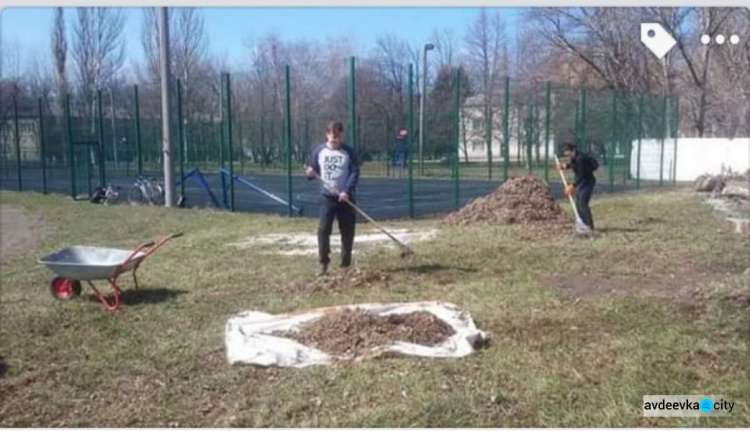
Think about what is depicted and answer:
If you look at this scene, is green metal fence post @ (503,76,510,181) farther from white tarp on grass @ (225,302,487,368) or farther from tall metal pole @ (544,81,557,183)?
white tarp on grass @ (225,302,487,368)

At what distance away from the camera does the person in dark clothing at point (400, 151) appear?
19.5 meters

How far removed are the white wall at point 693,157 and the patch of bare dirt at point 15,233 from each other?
17628 mm

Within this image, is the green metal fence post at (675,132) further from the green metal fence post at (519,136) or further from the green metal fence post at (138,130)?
the green metal fence post at (138,130)

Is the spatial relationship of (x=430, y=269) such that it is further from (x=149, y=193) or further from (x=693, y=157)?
(x=693, y=157)

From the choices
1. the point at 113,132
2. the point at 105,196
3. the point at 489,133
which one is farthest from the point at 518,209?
the point at 113,132

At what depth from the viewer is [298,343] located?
15.5ft

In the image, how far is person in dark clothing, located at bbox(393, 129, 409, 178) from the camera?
63.9ft

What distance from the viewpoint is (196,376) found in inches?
167

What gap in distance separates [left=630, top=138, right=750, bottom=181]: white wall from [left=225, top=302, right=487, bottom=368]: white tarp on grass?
62.0 ft

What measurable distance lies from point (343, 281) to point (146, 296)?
1.86 m

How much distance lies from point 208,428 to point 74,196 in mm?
18171

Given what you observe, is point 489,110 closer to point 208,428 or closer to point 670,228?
point 670,228

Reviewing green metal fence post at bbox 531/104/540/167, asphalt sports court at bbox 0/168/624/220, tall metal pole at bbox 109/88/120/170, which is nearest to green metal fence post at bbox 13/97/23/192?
asphalt sports court at bbox 0/168/624/220

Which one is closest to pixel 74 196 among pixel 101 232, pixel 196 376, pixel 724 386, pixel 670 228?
pixel 101 232
